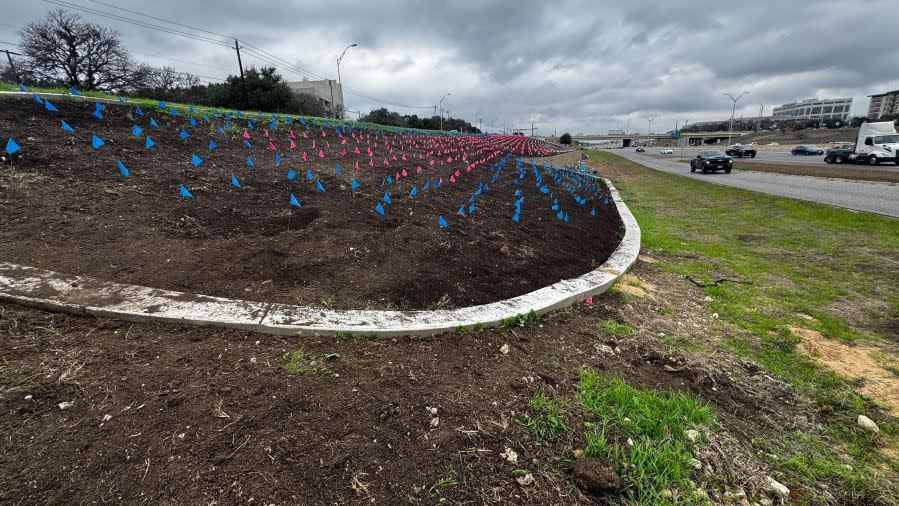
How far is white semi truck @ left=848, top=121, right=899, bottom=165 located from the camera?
2266 centimetres

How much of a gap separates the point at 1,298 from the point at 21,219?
1695 mm

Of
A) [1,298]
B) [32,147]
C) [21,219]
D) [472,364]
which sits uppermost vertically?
[32,147]

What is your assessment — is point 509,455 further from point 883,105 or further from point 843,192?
point 883,105

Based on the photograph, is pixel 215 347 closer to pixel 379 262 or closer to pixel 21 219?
pixel 379 262

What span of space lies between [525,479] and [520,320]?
1.46 metres

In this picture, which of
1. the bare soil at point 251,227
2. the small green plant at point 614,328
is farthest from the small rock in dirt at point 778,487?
the bare soil at point 251,227

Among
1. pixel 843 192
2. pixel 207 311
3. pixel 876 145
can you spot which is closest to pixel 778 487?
pixel 207 311

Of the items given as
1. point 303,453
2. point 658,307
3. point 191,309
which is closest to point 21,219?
point 191,309

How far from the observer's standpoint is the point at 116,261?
3115mm

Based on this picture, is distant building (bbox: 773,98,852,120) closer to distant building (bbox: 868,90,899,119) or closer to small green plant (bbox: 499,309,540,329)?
distant building (bbox: 868,90,899,119)

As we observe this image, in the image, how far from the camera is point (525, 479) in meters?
1.70

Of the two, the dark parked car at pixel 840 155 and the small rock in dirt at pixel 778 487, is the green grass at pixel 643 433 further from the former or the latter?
the dark parked car at pixel 840 155

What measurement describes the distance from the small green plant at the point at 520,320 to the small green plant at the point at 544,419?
87 centimetres

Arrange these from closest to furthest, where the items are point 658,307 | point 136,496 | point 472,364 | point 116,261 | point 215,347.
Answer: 1. point 136,496
2. point 215,347
3. point 472,364
4. point 116,261
5. point 658,307
